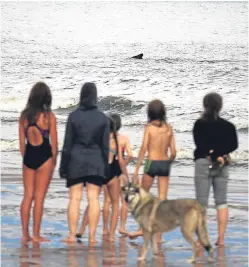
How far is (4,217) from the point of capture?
460 inches

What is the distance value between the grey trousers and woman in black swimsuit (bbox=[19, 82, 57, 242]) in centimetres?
147

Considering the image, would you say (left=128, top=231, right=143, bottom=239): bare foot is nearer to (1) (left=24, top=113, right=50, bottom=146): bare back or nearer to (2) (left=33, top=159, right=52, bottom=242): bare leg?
(2) (left=33, top=159, right=52, bottom=242): bare leg

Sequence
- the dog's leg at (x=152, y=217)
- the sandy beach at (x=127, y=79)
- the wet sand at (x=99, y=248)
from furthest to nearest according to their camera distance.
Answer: the sandy beach at (x=127, y=79)
the dog's leg at (x=152, y=217)
the wet sand at (x=99, y=248)

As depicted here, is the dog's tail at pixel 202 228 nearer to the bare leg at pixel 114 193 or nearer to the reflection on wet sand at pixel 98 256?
the reflection on wet sand at pixel 98 256

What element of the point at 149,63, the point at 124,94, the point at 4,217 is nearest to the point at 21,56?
the point at 149,63

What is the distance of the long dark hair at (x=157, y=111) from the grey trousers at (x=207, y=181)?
22.9 inches

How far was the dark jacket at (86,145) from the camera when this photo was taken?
1023 cm

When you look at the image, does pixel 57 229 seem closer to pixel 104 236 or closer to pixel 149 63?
pixel 104 236

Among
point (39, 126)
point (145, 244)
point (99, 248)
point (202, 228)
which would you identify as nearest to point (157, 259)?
point (145, 244)

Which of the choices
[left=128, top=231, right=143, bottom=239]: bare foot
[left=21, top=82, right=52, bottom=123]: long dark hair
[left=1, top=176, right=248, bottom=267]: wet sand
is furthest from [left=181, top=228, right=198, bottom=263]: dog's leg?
[left=21, top=82, right=52, bottom=123]: long dark hair

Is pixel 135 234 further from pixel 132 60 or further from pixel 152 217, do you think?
pixel 132 60

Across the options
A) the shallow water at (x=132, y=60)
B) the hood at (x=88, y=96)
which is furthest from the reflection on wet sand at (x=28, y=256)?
the shallow water at (x=132, y=60)

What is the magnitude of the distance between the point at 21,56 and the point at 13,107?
2063 centimetres

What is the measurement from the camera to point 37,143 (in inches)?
407
